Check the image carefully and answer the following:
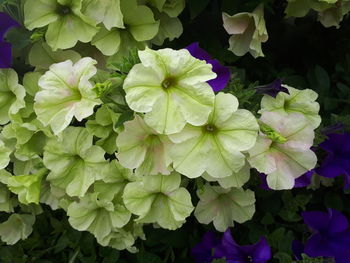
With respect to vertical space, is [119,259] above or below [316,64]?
below

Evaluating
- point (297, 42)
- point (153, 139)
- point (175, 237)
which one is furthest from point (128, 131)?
point (297, 42)

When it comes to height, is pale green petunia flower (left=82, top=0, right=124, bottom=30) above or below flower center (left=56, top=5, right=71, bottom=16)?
above

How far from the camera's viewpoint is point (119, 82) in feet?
2.95

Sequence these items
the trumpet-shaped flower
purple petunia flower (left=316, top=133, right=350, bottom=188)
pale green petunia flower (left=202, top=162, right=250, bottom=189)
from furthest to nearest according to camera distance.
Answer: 1. purple petunia flower (left=316, top=133, right=350, bottom=188)
2. the trumpet-shaped flower
3. pale green petunia flower (left=202, top=162, right=250, bottom=189)

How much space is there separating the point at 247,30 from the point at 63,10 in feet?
1.33

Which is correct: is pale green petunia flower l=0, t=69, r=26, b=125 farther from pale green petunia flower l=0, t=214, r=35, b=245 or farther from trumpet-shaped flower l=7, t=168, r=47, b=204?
pale green petunia flower l=0, t=214, r=35, b=245

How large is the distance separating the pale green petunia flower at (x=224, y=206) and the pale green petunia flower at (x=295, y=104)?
0.19 m

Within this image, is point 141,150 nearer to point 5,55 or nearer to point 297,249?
point 5,55

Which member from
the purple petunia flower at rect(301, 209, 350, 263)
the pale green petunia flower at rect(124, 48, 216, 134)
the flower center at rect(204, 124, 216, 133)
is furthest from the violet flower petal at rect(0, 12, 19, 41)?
the purple petunia flower at rect(301, 209, 350, 263)

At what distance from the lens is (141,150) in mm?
937

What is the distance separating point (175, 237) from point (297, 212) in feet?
1.12

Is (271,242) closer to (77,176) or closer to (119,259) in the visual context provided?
(119,259)

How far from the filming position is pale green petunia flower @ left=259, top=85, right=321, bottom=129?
3.33 ft

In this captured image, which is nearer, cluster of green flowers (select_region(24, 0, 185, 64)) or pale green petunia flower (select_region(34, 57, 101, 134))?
pale green petunia flower (select_region(34, 57, 101, 134))
